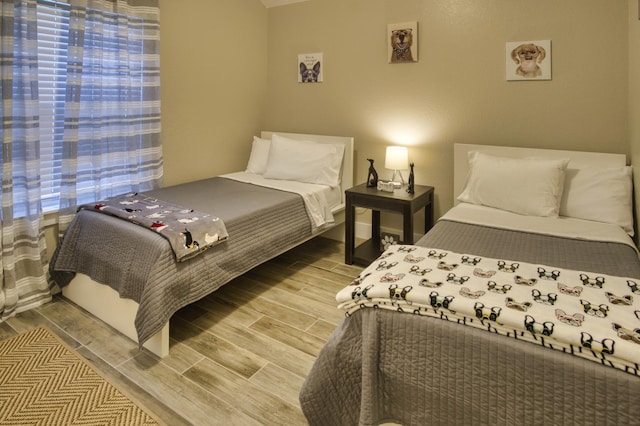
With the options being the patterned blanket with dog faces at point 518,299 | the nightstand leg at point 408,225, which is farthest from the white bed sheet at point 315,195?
the patterned blanket with dog faces at point 518,299

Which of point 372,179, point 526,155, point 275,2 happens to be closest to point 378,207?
point 372,179

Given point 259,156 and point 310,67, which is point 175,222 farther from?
point 310,67

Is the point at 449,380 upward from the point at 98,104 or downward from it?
downward

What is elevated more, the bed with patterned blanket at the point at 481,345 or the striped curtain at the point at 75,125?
the striped curtain at the point at 75,125

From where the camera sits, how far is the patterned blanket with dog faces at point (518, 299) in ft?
3.81

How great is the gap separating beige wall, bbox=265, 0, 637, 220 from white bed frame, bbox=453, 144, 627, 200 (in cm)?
13

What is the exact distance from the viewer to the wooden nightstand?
10.00 ft

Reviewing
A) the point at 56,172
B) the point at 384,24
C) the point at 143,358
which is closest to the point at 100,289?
the point at 143,358

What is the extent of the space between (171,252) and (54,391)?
798 millimetres

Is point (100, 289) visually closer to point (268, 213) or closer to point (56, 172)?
point (56, 172)

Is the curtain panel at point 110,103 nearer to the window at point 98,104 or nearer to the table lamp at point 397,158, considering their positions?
the window at point 98,104

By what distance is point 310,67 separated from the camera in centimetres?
395

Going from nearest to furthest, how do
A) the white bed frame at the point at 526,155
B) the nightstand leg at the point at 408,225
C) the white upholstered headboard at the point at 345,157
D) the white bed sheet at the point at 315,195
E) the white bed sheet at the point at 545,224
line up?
the white bed sheet at the point at 545,224 → the white bed frame at the point at 526,155 → the nightstand leg at the point at 408,225 → the white bed sheet at the point at 315,195 → the white upholstered headboard at the point at 345,157

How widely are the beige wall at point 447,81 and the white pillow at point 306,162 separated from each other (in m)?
0.33
